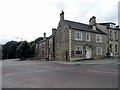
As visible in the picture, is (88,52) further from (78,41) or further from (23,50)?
(23,50)


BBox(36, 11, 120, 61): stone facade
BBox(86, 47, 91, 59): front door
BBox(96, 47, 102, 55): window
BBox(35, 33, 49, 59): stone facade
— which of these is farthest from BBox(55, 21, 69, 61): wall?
BBox(35, 33, 49, 59): stone facade

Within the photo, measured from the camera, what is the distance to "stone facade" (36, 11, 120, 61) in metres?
35.4

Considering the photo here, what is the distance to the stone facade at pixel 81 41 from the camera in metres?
35.4

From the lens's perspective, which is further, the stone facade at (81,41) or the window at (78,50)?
the window at (78,50)

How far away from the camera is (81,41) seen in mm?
36750

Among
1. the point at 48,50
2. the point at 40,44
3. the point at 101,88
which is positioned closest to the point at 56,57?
the point at 48,50

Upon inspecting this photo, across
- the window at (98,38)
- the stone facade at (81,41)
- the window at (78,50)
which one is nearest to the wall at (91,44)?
the stone facade at (81,41)

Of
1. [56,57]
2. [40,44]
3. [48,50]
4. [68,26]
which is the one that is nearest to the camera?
[68,26]

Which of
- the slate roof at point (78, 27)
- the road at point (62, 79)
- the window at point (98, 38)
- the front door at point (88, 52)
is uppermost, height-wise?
the slate roof at point (78, 27)

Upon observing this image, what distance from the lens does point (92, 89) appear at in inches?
326

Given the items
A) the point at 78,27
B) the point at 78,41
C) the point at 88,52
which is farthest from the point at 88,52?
the point at 78,27

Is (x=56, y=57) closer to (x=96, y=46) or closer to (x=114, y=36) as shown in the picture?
(x=96, y=46)

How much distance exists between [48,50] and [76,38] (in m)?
15.0

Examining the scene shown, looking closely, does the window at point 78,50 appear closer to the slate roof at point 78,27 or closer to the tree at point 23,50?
the slate roof at point 78,27
